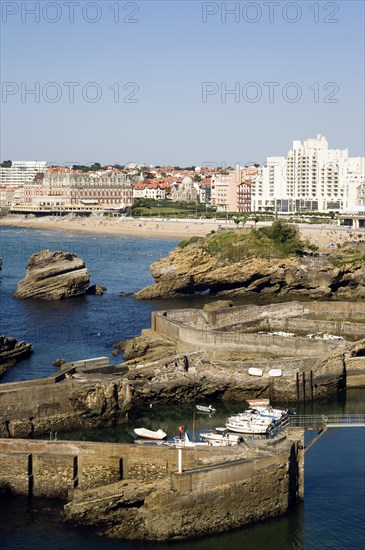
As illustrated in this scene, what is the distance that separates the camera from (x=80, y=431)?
28172 millimetres

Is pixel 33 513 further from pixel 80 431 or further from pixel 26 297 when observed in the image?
pixel 26 297

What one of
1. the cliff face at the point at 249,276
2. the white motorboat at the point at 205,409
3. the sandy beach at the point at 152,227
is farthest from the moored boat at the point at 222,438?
the sandy beach at the point at 152,227

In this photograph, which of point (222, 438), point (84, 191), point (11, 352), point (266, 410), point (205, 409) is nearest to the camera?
point (222, 438)

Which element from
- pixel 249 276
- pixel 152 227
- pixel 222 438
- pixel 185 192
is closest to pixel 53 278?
pixel 249 276

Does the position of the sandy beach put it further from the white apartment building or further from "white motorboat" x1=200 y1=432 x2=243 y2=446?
"white motorboat" x1=200 y1=432 x2=243 y2=446

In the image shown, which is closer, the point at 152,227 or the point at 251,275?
the point at 251,275

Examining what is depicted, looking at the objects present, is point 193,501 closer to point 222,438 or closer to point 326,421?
point 222,438

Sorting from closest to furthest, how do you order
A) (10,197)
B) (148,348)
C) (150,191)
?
1. (148,348)
2. (150,191)
3. (10,197)

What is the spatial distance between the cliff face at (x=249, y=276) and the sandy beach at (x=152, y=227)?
25.9m

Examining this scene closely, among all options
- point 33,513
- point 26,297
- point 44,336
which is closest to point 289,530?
point 33,513

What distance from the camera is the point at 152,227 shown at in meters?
126

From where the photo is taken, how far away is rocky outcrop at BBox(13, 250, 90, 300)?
5741 cm

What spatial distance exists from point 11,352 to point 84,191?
129007 mm

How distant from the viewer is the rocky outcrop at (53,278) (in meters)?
57.4
